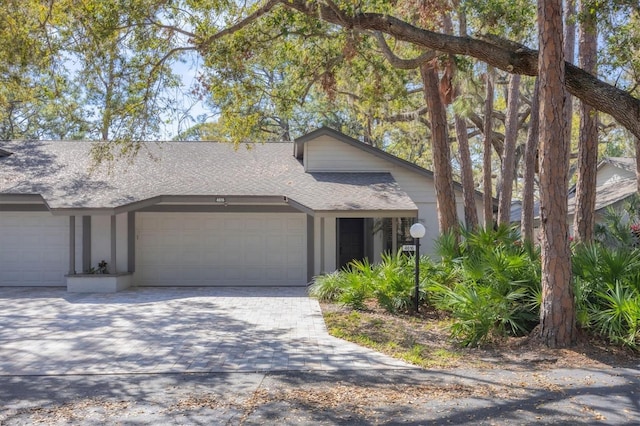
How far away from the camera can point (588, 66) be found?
1035 cm

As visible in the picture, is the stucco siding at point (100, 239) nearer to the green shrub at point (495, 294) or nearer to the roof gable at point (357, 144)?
the roof gable at point (357, 144)

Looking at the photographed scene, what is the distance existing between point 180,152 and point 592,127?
1135cm

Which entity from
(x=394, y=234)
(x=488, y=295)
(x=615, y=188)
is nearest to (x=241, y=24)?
(x=488, y=295)

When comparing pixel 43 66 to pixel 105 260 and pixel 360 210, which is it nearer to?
pixel 105 260

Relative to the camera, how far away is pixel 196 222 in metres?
14.6

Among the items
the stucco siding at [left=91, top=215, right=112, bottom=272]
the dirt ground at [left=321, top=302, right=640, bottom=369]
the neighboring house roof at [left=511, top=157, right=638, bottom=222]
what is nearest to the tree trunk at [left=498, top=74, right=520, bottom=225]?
the neighboring house roof at [left=511, top=157, right=638, bottom=222]

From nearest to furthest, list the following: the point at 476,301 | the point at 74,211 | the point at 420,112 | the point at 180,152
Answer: the point at 476,301
the point at 74,211
the point at 180,152
the point at 420,112

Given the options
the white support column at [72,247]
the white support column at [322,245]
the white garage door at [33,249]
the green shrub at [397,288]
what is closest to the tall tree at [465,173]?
the green shrub at [397,288]

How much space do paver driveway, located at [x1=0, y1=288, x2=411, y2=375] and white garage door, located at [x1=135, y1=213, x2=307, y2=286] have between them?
1615 millimetres

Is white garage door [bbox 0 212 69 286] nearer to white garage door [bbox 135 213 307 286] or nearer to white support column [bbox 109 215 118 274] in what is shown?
white support column [bbox 109 215 118 274]

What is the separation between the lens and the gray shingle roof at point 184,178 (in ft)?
44.2

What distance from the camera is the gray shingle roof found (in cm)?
1348

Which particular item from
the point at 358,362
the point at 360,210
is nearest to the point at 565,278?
the point at 358,362

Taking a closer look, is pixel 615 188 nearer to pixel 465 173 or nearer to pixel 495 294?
pixel 465 173
